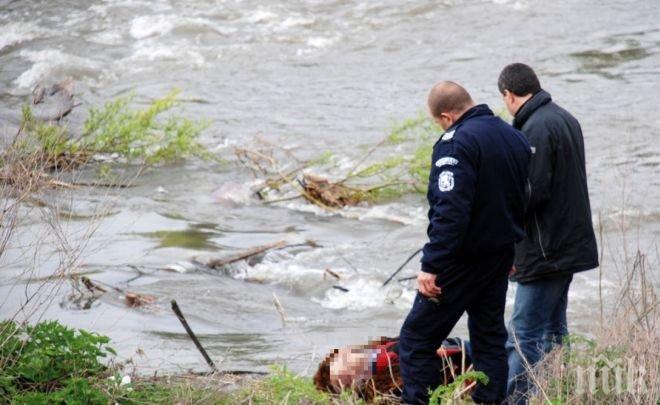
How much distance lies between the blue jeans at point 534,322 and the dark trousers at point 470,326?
28 cm

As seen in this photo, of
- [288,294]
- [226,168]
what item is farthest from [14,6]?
[288,294]

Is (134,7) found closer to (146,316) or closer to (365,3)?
(365,3)

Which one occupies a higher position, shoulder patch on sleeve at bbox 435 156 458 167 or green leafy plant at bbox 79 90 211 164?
shoulder patch on sleeve at bbox 435 156 458 167

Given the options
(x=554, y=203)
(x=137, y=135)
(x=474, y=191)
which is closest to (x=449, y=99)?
(x=474, y=191)

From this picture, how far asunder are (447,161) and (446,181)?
0.10 meters

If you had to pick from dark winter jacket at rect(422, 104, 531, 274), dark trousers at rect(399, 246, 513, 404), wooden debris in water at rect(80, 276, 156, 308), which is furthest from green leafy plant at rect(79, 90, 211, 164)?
dark winter jacket at rect(422, 104, 531, 274)

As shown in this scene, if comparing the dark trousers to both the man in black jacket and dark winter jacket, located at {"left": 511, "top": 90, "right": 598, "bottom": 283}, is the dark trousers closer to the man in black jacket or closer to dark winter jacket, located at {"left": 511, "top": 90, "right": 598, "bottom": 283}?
the man in black jacket

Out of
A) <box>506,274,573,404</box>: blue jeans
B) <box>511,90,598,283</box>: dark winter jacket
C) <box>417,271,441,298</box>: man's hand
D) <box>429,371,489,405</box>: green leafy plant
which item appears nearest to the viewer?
<box>429,371,489,405</box>: green leafy plant

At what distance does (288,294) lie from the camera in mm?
9352

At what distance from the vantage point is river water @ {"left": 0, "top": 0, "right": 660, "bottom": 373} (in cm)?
811

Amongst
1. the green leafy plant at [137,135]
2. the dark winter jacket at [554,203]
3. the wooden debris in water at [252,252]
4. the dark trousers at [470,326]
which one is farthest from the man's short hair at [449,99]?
the green leafy plant at [137,135]

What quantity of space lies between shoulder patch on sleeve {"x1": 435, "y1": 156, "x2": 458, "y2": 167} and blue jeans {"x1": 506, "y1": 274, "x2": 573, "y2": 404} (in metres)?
1.02

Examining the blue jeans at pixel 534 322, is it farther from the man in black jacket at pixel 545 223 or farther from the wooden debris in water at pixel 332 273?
the wooden debris in water at pixel 332 273

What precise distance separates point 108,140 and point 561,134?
26.5 feet
